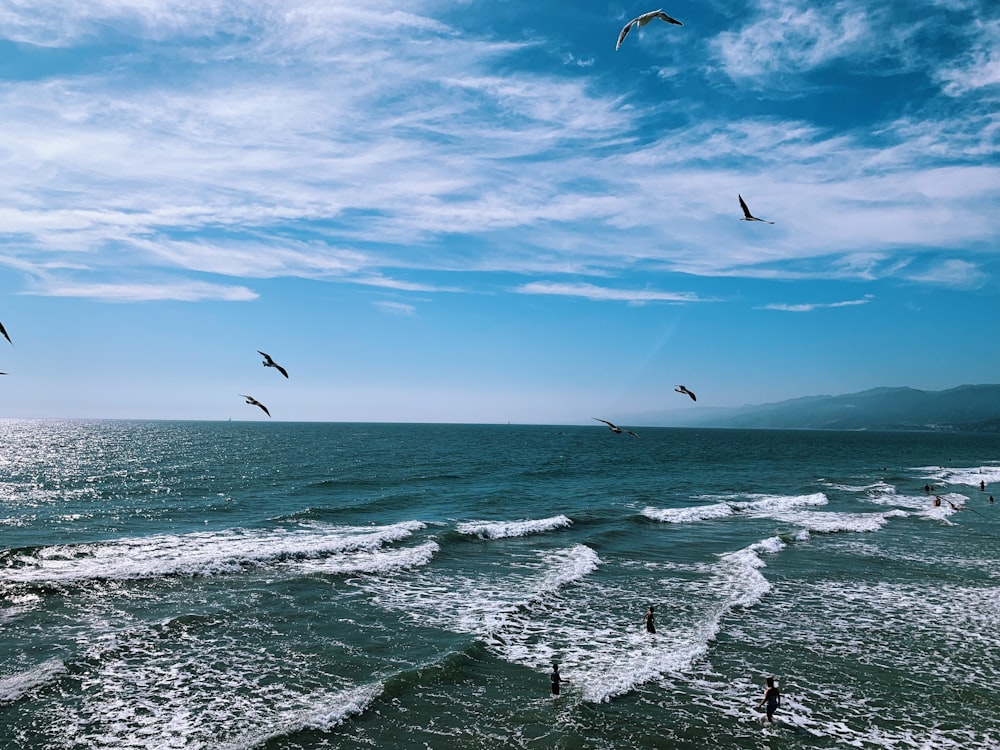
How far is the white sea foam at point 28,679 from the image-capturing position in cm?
1711

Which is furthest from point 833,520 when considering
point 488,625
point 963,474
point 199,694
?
point 963,474

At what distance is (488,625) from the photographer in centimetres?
2278

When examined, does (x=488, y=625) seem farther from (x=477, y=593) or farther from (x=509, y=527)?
(x=509, y=527)

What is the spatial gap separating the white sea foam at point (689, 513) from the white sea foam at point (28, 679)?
37.1 metres

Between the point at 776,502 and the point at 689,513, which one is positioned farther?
the point at 776,502

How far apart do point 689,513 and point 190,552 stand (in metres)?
35.9

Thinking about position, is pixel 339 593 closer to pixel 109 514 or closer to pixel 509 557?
pixel 509 557

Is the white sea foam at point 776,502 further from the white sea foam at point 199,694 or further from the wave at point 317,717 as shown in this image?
the white sea foam at point 199,694

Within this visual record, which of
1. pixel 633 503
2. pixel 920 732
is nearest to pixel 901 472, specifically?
pixel 633 503

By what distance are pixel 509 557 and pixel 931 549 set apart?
25.9 metres

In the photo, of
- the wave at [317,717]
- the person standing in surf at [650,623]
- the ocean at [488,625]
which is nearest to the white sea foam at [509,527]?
the ocean at [488,625]

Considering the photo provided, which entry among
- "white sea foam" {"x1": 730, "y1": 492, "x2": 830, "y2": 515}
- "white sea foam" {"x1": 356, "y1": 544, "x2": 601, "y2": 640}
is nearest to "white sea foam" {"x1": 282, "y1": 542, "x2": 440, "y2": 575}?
"white sea foam" {"x1": 356, "y1": 544, "x2": 601, "y2": 640}

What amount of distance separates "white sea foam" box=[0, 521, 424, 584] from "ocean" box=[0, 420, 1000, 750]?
0.70 feet

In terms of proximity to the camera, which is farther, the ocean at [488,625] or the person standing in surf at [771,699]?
the person standing in surf at [771,699]
